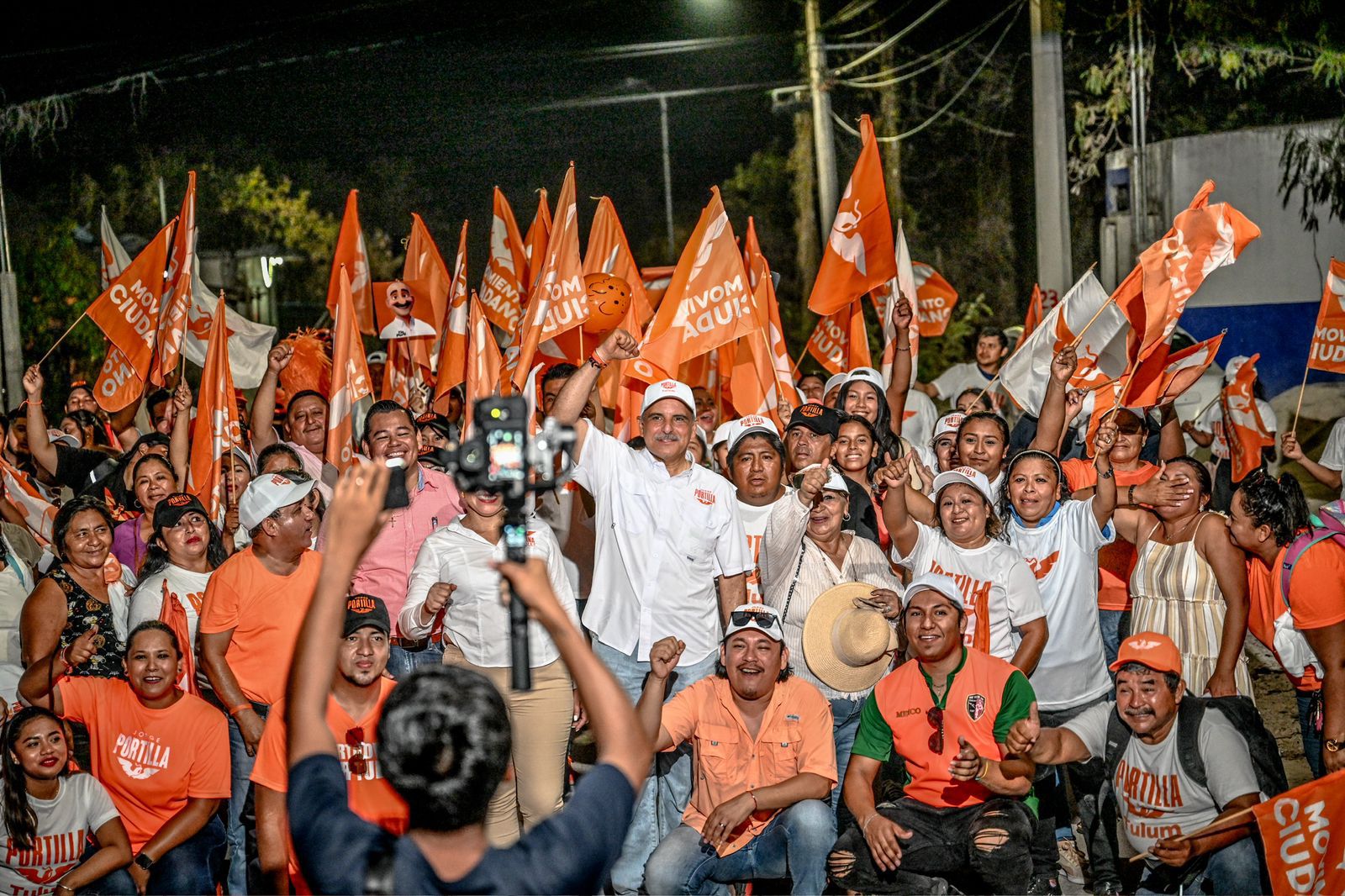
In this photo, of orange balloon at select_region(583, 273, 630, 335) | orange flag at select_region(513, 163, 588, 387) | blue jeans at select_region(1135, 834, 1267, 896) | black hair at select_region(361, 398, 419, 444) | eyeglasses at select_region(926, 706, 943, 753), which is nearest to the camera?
blue jeans at select_region(1135, 834, 1267, 896)

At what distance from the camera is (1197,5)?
1656 cm

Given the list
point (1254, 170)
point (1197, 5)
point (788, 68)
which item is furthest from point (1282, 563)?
point (788, 68)

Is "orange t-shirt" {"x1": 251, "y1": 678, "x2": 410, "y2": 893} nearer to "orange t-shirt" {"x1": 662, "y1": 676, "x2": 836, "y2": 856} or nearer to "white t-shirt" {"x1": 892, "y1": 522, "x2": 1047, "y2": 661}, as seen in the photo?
"orange t-shirt" {"x1": 662, "y1": 676, "x2": 836, "y2": 856}

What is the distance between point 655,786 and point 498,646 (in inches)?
36.1

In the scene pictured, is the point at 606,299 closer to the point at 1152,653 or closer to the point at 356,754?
the point at 356,754

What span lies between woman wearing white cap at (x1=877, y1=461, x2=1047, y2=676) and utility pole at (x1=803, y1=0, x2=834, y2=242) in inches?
490

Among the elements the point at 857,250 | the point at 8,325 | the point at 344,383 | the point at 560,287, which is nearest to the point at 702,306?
the point at 560,287

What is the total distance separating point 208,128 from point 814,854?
25.2 m

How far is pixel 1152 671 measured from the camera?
5117mm

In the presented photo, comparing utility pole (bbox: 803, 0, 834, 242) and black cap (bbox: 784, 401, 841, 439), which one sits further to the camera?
utility pole (bbox: 803, 0, 834, 242)

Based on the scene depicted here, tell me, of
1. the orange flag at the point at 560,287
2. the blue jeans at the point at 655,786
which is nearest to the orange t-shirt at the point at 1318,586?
the blue jeans at the point at 655,786

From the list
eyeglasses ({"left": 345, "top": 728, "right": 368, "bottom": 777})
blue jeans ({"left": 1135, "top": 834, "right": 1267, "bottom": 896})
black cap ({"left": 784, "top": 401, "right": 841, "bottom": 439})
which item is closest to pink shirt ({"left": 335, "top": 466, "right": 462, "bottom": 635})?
eyeglasses ({"left": 345, "top": 728, "right": 368, "bottom": 777})

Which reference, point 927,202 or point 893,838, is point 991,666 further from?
point 927,202

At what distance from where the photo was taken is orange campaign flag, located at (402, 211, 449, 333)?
9.77 m
